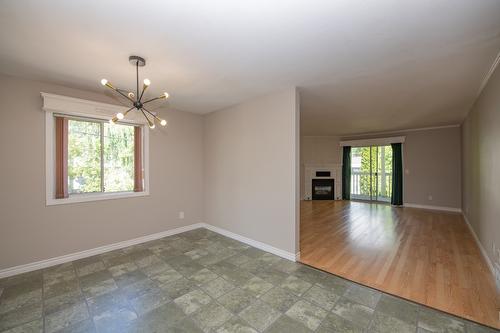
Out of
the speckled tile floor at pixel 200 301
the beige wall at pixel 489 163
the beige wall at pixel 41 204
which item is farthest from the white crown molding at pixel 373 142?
the beige wall at pixel 41 204

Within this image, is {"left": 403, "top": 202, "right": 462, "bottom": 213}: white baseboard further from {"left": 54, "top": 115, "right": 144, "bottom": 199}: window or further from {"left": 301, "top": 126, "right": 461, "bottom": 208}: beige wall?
{"left": 54, "top": 115, "right": 144, "bottom": 199}: window

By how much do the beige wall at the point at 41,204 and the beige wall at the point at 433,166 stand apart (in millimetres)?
7012

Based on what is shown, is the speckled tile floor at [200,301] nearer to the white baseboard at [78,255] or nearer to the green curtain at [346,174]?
the white baseboard at [78,255]

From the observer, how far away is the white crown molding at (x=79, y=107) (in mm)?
2850

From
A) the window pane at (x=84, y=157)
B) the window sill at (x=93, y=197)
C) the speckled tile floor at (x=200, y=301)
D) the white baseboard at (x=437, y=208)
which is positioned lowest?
the speckled tile floor at (x=200, y=301)

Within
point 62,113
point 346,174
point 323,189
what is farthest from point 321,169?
point 62,113

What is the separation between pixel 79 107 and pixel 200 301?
3070 millimetres

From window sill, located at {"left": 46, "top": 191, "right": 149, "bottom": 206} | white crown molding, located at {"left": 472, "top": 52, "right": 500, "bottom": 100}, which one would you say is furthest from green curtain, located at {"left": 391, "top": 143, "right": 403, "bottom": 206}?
window sill, located at {"left": 46, "top": 191, "right": 149, "bottom": 206}

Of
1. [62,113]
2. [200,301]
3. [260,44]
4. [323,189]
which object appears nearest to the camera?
[260,44]

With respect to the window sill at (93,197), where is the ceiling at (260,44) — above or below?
above

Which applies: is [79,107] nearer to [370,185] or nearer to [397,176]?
[397,176]

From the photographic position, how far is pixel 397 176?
6.88 metres

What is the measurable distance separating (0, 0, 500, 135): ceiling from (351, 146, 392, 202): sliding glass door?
443 centimetres

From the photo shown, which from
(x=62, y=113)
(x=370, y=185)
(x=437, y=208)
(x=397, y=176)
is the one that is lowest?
(x=437, y=208)
